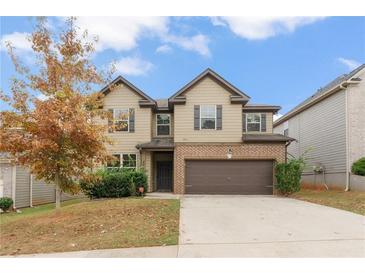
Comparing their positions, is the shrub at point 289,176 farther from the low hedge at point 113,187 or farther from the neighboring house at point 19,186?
the neighboring house at point 19,186

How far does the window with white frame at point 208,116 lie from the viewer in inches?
858

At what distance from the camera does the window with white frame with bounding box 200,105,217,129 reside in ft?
71.5

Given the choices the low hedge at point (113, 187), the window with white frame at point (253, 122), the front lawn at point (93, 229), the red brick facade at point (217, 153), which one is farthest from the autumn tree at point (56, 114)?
the window with white frame at point (253, 122)

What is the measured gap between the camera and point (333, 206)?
1497 cm

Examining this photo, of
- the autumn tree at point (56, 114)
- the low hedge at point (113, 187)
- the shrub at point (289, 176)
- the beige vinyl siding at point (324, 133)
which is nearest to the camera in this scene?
the autumn tree at point (56, 114)

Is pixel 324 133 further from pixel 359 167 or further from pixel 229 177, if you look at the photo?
pixel 229 177

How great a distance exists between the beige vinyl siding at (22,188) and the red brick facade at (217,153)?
7951 millimetres

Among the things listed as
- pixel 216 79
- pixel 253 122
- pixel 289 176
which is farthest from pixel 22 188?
pixel 289 176

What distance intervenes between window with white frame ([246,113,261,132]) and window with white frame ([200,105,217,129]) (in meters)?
2.86

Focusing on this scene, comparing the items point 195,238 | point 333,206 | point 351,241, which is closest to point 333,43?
point 333,206

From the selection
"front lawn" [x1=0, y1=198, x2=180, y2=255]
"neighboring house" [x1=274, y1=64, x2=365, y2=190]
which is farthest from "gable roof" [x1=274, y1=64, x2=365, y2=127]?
"front lawn" [x1=0, y1=198, x2=180, y2=255]

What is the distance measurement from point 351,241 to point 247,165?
12.4 metres

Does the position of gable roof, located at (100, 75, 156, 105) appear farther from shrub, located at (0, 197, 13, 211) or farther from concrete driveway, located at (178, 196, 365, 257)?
concrete driveway, located at (178, 196, 365, 257)

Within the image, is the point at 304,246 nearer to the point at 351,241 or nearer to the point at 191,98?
the point at 351,241
